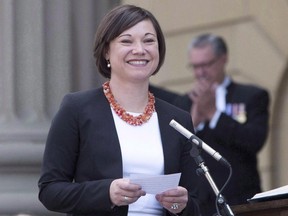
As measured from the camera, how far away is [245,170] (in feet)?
25.0

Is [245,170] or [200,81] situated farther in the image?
[200,81]

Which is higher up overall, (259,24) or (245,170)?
(259,24)

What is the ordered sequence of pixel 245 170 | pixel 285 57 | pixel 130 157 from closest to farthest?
1. pixel 130 157
2. pixel 245 170
3. pixel 285 57

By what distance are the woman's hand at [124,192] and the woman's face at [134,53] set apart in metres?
0.51

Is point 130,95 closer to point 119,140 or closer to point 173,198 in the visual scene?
point 119,140

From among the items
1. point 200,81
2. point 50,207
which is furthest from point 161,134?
point 200,81

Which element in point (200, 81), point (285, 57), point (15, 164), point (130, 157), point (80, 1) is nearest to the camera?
point (130, 157)

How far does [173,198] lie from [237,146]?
2876 mm

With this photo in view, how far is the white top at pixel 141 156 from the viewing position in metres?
4.84

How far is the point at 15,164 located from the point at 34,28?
788 millimetres

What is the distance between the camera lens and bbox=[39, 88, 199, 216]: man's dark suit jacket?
4797 mm

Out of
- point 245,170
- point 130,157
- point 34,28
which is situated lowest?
point 245,170

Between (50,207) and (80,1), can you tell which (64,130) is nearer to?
(50,207)

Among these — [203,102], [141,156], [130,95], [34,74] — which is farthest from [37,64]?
[141,156]
